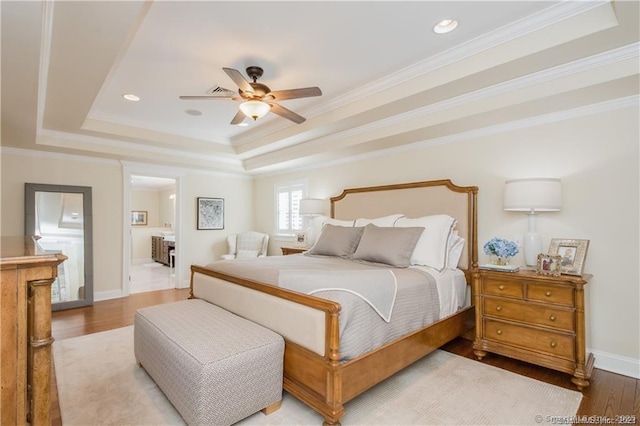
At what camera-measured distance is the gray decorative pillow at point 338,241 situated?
3770mm

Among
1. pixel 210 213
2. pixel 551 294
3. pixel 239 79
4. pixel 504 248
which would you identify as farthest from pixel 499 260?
pixel 210 213

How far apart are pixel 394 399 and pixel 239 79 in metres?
2.67

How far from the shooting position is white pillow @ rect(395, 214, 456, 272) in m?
3.16

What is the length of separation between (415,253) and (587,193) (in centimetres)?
160

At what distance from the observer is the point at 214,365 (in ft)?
5.88

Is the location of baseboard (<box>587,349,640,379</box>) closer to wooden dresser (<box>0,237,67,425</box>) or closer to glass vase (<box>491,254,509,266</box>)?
glass vase (<box>491,254,509,266</box>)

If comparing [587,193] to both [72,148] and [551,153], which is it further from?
[72,148]

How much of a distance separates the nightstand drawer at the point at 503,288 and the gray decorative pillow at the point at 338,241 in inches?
56.0

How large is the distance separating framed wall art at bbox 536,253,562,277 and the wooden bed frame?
75 centimetres

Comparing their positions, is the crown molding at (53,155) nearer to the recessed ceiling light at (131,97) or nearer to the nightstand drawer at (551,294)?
the recessed ceiling light at (131,97)

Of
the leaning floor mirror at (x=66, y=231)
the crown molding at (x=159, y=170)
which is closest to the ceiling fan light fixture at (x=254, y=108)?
the crown molding at (x=159, y=170)

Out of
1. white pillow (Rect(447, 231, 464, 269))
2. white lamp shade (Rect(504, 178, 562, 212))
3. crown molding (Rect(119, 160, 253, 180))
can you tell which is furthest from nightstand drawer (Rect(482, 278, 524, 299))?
crown molding (Rect(119, 160, 253, 180))

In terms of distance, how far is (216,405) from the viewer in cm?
179

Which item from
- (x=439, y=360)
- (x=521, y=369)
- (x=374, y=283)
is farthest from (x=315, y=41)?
(x=521, y=369)
